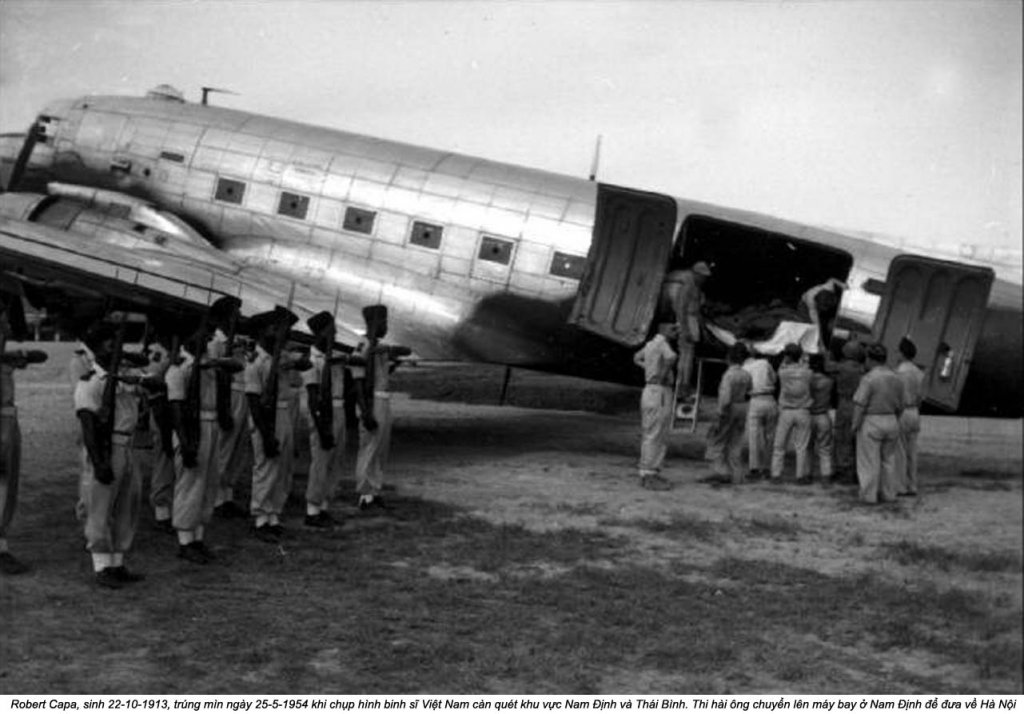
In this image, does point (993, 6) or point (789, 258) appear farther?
→ point (789, 258)

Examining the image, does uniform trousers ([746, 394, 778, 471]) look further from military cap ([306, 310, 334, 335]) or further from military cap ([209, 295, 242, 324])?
military cap ([209, 295, 242, 324])

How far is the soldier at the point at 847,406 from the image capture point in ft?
44.8

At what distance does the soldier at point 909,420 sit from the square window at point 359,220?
7.12 meters

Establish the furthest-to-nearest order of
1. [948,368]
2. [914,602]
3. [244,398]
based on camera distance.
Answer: [948,368] < [244,398] < [914,602]

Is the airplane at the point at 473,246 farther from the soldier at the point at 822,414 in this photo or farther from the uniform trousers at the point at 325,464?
the uniform trousers at the point at 325,464

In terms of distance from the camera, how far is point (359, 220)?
47.6 ft

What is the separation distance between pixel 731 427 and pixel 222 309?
6.72m

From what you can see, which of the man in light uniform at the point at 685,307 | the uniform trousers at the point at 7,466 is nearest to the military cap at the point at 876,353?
the man in light uniform at the point at 685,307

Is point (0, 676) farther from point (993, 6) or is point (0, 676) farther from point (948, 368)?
point (948, 368)

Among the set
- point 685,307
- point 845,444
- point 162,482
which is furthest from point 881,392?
point 162,482
